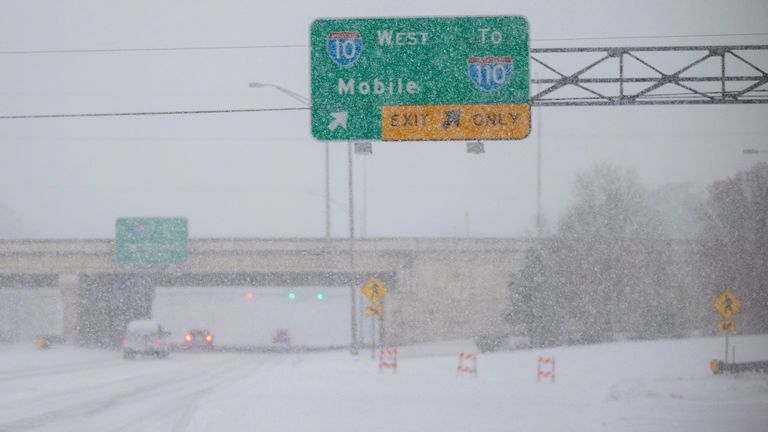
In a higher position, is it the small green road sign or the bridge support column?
the small green road sign

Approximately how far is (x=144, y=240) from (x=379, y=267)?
1417cm

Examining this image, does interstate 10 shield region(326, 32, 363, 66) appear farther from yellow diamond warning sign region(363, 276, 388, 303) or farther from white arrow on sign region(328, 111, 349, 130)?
yellow diamond warning sign region(363, 276, 388, 303)

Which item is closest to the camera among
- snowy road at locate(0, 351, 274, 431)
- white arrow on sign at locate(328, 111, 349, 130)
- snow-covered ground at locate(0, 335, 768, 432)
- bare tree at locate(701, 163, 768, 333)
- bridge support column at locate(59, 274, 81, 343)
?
snow-covered ground at locate(0, 335, 768, 432)

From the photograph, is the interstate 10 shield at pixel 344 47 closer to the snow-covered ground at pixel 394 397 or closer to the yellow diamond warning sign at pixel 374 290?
the snow-covered ground at pixel 394 397

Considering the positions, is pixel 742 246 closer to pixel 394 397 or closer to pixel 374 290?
pixel 374 290

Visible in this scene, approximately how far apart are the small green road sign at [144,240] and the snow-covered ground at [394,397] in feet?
52.0

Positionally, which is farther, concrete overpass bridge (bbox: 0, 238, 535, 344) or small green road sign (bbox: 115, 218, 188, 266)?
concrete overpass bridge (bbox: 0, 238, 535, 344)

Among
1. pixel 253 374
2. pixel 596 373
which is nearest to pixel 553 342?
pixel 596 373

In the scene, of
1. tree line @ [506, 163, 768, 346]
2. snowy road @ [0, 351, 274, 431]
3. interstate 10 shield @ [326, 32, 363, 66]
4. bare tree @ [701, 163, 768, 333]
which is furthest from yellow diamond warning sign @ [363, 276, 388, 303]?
bare tree @ [701, 163, 768, 333]

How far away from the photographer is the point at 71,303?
61.1 metres

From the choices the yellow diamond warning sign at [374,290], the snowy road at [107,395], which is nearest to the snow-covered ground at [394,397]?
the snowy road at [107,395]

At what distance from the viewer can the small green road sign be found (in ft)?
175

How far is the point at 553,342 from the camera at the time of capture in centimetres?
5131

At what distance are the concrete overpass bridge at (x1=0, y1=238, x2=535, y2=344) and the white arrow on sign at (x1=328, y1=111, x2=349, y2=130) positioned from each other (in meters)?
40.8
